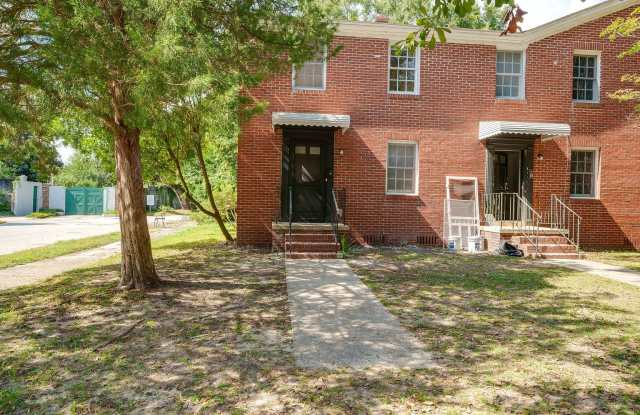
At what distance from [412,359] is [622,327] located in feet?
9.84

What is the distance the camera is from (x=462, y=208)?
1188 cm

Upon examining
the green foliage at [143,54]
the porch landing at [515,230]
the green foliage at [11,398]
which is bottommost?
the green foliage at [11,398]

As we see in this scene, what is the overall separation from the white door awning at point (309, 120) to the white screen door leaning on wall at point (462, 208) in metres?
3.59

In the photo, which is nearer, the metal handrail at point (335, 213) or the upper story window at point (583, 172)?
the metal handrail at point (335, 213)

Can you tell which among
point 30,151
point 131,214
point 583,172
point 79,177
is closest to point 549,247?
point 583,172

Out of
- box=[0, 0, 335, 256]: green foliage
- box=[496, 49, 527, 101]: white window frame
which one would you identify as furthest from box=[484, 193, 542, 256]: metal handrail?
box=[0, 0, 335, 256]: green foliage

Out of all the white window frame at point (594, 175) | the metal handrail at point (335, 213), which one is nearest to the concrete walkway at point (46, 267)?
the metal handrail at point (335, 213)

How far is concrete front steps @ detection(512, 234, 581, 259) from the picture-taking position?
34.1ft

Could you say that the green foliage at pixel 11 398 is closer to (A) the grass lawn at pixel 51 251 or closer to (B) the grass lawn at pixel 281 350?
(B) the grass lawn at pixel 281 350

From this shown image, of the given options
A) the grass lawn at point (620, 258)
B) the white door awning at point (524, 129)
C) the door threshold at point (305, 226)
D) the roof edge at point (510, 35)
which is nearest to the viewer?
the grass lawn at point (620, 258)

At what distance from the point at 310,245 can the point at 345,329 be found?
508 centimetres

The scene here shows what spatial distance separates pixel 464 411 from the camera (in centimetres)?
299

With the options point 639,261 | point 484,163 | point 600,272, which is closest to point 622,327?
point 600,272

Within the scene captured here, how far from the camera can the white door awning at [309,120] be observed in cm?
1055
